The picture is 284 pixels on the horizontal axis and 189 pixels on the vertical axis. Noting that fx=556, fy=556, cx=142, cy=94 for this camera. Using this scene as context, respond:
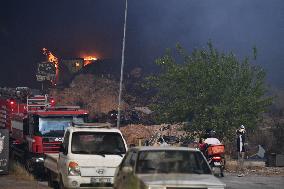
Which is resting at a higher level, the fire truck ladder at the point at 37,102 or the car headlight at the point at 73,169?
the fire truck ladder at the point at 37,102

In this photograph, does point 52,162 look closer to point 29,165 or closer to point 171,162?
point 29,165

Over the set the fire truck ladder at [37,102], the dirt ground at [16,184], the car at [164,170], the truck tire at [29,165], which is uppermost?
the fire truck ladder at [37,102]

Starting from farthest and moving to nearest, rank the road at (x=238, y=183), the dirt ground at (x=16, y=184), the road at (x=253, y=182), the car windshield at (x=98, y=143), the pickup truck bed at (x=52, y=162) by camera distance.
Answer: the road at (x=253, y=182) < the road at (x=238, y=183) < the dirt ground at (x=16, y=184) < the pickup truck bed at (x=52, y=162) < the car windshield at (x=98, y=143)

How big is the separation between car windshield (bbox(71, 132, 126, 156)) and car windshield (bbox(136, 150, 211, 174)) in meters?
3.67

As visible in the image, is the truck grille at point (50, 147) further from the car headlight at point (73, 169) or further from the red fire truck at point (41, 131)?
the car headlight at point (73, 169)

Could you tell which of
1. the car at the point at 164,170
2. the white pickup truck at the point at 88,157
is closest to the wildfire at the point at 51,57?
the white pickup truck at the point at 88,157

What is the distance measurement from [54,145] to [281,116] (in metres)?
45.4

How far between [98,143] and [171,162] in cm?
439

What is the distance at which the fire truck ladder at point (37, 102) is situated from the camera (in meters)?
24.7

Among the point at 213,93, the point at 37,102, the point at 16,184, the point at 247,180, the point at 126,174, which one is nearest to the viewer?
the point at 126,174

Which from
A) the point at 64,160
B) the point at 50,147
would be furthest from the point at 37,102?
the point at 64,160

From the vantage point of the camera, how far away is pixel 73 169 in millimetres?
13859

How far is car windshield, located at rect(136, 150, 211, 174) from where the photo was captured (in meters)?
10.8

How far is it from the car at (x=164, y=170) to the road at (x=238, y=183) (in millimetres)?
5869
